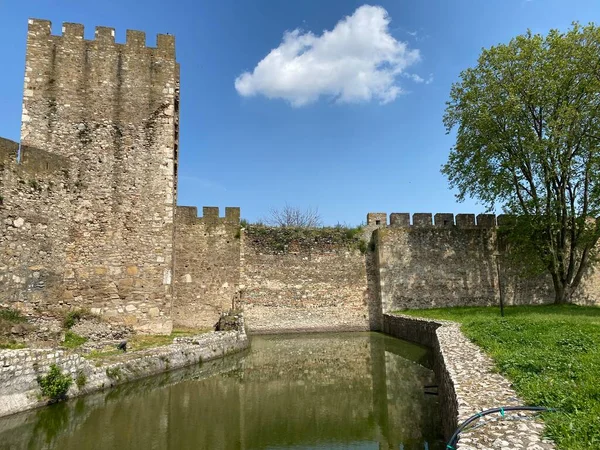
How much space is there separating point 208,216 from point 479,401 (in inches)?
624

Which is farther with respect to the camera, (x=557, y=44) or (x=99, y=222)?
(x=557, y=44)

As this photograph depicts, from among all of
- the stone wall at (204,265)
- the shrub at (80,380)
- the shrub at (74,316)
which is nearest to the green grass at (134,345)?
the shrub at (80,380)

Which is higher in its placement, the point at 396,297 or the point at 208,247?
the point at 208,247

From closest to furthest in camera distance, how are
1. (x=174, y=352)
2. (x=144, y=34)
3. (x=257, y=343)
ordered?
(x=174, y=352)
(x=144, y=34)
(x=257, y=343)

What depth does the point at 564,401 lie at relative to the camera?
177 inches

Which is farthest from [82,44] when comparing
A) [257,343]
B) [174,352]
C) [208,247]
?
[257,343]

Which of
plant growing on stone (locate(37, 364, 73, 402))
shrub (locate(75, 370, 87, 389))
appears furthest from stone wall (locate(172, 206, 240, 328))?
plant growing on stone (locate(37, 364, 73, 402))

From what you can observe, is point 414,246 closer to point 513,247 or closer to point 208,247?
point 513,247

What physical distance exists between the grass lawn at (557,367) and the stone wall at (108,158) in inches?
382

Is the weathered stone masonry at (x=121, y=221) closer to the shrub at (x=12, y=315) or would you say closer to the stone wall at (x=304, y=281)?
the stone wall at (x=304, y=281)

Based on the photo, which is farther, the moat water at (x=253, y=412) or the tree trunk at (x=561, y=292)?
the tree trunk at (x=561, y=292)

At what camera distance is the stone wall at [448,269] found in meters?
20.7

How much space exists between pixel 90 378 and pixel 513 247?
19565 millimetres

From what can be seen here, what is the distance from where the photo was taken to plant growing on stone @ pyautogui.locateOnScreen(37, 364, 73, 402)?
7637 mm
